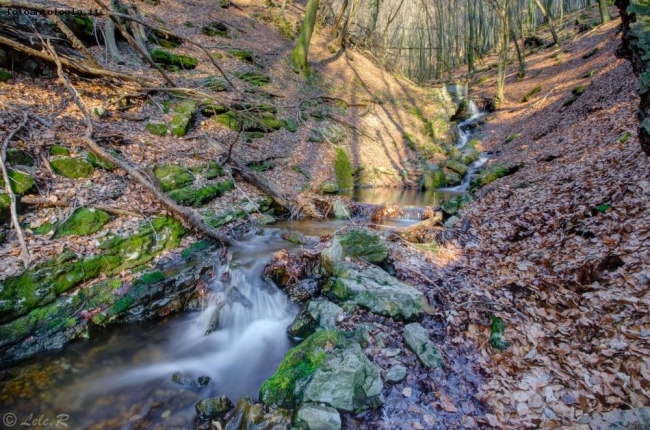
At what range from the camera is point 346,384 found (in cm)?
326

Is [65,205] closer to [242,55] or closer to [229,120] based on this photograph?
[229,120]

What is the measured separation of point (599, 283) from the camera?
12.8 feet

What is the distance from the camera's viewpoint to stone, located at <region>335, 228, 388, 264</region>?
6.23 m

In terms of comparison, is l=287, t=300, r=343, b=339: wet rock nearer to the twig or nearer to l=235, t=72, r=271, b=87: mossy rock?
the twig

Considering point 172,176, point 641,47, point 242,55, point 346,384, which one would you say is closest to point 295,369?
point 346,384

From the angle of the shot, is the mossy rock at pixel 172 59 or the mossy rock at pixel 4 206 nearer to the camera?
the mossy rock at pixel 4 206

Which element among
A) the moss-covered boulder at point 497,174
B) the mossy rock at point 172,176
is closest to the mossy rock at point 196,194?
the mossy rock at point 172,176

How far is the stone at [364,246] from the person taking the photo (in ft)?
20.5

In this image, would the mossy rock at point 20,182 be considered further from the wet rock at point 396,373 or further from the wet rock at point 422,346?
the wet rock at point 422,346

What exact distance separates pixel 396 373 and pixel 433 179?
42.4 feet

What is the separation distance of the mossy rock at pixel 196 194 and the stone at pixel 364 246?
3.93 meters

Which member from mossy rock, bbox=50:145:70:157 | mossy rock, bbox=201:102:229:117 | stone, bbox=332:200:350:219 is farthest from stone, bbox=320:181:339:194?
mossy rock, bbox=50:145:70:157

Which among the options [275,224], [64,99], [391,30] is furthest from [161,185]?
[391,30]

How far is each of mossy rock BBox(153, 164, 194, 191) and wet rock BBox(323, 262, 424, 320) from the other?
15.8 ft
